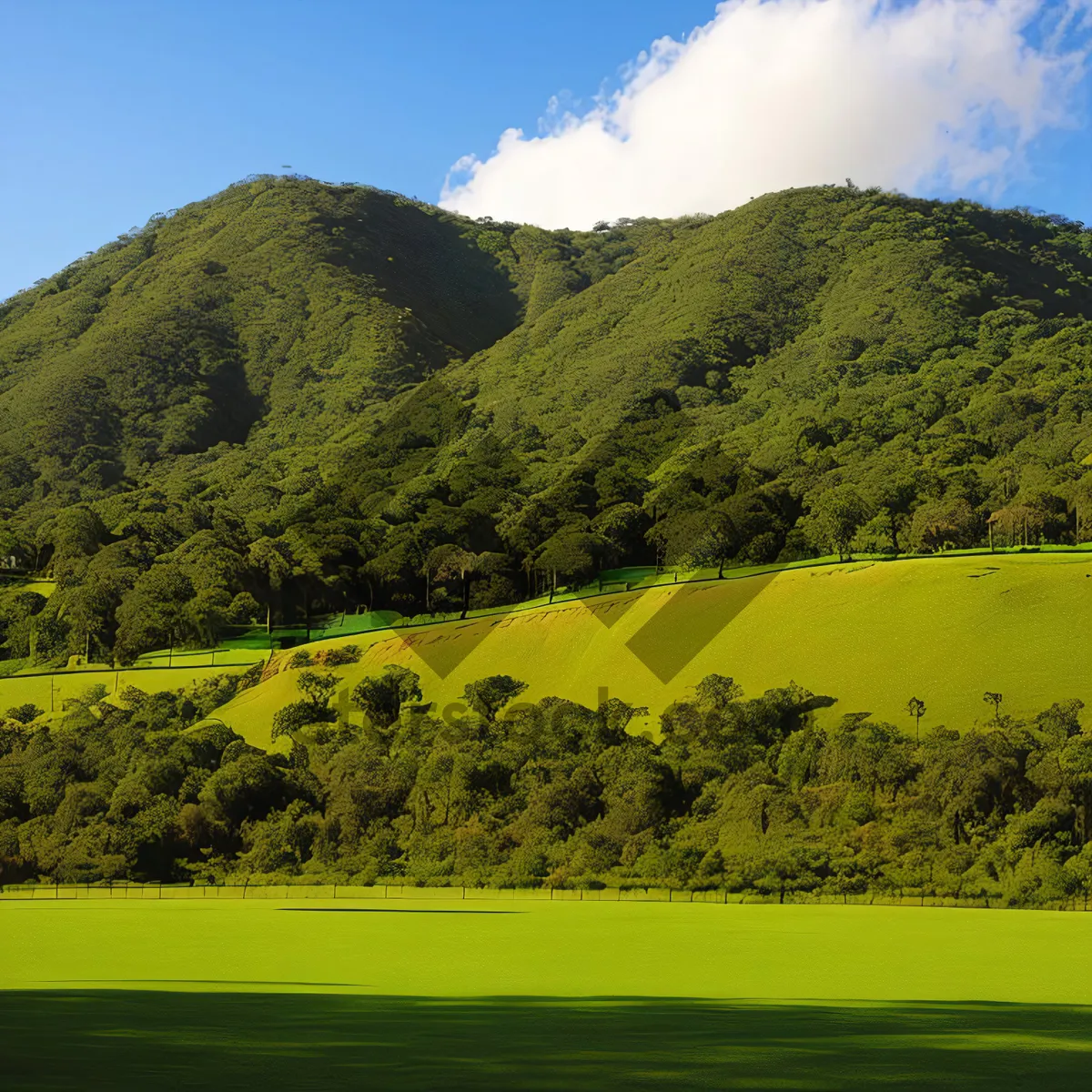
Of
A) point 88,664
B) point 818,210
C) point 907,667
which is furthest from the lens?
point 818,210

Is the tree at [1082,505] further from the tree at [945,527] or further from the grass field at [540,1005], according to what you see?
the grass field at [540,1005]

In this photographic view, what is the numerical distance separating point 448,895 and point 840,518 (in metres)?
46.8

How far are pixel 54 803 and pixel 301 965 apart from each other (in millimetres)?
49041

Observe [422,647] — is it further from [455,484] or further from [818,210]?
[818,210]

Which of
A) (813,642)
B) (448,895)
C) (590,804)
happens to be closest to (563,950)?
(448,895)

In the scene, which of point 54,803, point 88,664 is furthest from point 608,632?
point 88,664

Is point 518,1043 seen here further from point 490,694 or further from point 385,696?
point 385,696

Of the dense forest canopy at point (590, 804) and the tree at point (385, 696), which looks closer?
the dense forest canopy at point (590, 804)

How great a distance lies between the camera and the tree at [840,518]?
311 ft

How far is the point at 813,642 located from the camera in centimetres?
8131

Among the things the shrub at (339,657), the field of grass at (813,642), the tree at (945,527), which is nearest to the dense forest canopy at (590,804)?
the field of grass at (813,642)

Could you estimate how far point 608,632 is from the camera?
87000 mm

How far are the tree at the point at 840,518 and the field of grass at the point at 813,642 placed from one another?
16.3 ft

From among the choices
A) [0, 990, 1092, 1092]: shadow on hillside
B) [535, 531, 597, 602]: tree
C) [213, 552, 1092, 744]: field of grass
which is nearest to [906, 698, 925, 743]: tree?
[213, 552, 1092, 744]: field of grass
